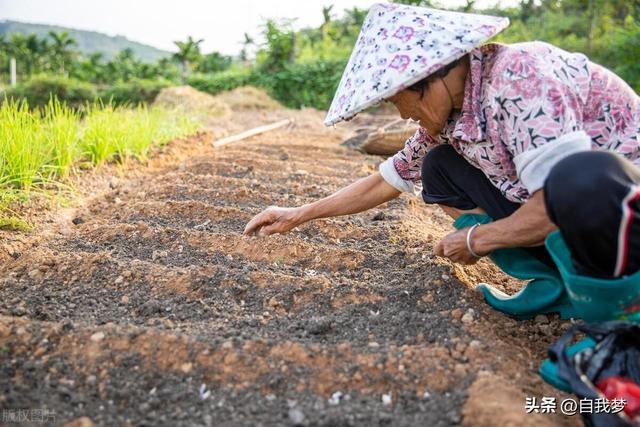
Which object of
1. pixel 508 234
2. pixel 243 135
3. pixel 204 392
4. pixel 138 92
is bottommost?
pixel 138 92

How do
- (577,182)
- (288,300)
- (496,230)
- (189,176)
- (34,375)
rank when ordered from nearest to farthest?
(577,182) → (34,375) → (496,230) → (288,300) → (189,176)

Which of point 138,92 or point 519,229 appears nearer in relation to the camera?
point 519,229

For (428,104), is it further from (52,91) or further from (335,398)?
→ (52,91)

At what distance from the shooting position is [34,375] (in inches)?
54.8

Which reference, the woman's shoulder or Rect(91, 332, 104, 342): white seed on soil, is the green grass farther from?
the woman's shoulder

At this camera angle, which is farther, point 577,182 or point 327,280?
point 327,280

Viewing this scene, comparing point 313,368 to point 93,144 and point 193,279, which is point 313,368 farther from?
point 93,144

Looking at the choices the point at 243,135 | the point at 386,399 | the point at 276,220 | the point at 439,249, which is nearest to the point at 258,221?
the point at 276,220

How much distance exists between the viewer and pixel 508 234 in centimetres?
150

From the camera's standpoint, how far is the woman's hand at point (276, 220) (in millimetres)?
2035

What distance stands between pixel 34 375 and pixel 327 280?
0.96 meters

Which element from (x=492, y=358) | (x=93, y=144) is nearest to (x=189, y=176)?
(x=93, y=144)

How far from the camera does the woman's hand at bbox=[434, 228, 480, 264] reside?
1.67 metres

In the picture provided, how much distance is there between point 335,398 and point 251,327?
1.42 feet
